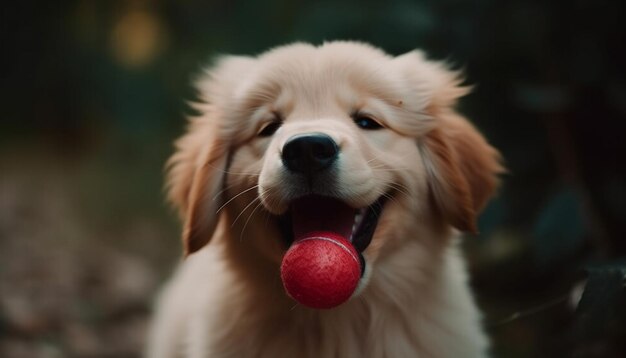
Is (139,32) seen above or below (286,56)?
below

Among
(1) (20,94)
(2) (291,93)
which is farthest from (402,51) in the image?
(1) (20,94)

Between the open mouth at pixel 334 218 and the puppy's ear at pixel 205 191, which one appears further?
the puppy's ear at pixel 205 191

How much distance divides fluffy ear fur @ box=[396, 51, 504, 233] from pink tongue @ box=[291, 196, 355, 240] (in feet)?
1.22

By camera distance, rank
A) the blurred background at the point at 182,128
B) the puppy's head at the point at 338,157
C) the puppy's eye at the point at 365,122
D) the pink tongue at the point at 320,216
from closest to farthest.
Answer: the puppy's head at the point at 338,157 → the pink tongue at the point at 320,216 → the puppy's eye at the point at 365,122 → the blurred background at the point at 182,128

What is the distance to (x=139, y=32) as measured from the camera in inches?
281

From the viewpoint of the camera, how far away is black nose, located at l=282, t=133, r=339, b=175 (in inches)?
101

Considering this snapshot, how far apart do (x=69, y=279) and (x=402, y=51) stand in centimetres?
299

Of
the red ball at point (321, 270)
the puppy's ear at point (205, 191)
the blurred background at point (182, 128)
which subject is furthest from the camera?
the blurred background at point (182, 128)

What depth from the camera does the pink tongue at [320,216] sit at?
2758 millimetres

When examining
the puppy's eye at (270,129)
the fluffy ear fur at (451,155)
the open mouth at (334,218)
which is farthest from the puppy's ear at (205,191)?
the fluffy ear fur at (451,155)

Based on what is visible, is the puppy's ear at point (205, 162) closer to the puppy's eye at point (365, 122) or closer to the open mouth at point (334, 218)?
the open mouth at point (334, 218)

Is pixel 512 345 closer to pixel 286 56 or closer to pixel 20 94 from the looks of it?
pixel 286 56

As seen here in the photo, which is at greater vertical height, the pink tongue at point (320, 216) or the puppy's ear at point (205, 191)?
the pink tongue at point (320, 216)

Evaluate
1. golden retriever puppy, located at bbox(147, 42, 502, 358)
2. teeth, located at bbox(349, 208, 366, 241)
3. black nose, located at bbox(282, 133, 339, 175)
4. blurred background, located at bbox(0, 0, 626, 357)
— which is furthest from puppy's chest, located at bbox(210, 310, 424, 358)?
black nose, located at bbox(282, 133, 339, 175)
